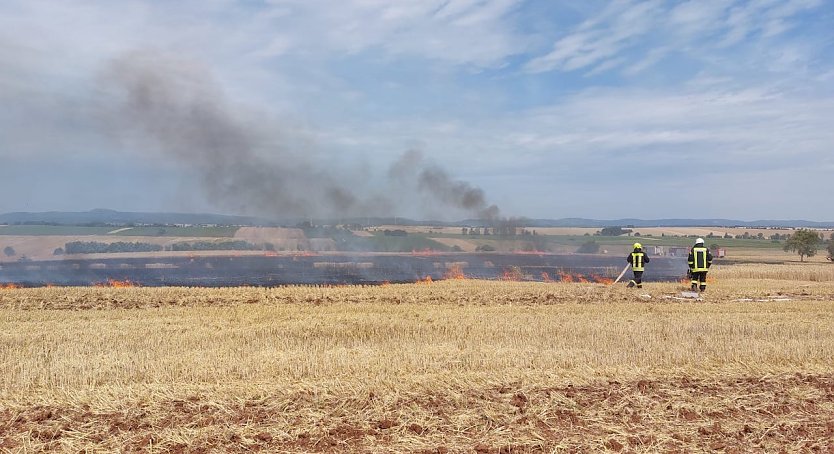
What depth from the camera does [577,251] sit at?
92438 millimetres

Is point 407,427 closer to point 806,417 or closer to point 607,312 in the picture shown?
point 806,417

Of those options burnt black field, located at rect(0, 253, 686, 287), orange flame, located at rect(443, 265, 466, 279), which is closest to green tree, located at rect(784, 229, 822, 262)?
burnt black field, located at rect(0, 253, 686, 287)

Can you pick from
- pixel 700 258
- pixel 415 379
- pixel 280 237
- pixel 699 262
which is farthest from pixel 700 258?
pixel 280 237

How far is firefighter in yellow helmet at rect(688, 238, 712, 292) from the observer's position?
82.5 feet

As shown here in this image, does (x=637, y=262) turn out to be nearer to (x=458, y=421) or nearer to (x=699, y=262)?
(x=699, y=262)

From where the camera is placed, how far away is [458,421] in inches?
353

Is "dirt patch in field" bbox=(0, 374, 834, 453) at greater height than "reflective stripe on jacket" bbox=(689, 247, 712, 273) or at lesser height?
lesser

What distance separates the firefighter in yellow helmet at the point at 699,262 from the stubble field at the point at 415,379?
4.87 m

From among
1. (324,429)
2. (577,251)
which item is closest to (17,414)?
(324,429)

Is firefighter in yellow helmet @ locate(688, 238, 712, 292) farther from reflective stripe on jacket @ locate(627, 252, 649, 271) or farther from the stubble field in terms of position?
the stubble field

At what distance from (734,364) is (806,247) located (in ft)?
223

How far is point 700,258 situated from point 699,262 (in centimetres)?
16

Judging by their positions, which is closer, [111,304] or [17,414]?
[17,414]

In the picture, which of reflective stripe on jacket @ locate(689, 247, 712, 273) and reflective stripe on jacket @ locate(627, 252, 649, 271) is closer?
reflective stripe on jacket @ locate(689, 247, 712, 273)
